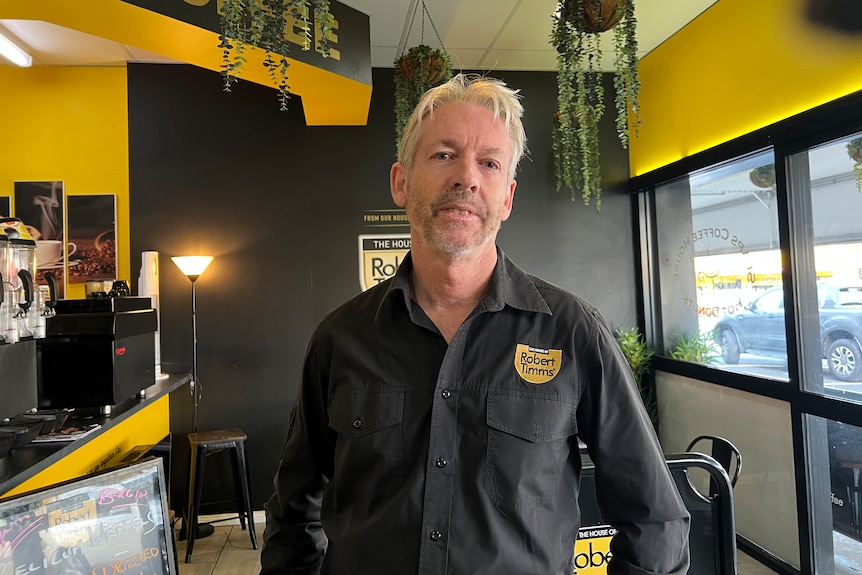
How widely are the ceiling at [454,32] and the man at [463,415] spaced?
2.83 m

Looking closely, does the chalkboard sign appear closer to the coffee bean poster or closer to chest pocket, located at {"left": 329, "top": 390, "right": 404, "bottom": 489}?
chest pocket, located at {"left": 329, "top": 390, "right": 404, "bottom": 489}

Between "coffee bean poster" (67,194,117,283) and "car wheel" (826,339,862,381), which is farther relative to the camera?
"coffee bean poster" (67,194,117,283)

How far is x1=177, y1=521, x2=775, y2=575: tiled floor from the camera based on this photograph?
3.65 metres

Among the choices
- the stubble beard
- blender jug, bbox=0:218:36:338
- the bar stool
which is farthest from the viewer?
the bar stool

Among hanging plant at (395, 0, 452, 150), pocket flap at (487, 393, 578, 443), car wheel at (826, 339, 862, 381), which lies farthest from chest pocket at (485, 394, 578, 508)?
hanging plant at (395, 0, 452, 150)

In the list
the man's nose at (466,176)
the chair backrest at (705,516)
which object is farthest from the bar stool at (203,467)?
the man's nose at (466,176)

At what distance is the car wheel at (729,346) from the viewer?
396 cm

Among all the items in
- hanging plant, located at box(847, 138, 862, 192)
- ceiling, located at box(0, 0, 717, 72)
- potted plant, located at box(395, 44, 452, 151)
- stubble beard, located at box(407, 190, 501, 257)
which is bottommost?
stubble beard, located at box(407, 190, 501, 257)

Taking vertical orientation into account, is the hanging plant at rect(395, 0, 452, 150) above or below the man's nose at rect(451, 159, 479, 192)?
above

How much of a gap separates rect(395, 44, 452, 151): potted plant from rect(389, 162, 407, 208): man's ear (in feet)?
7.76

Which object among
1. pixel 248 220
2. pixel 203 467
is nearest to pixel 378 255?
pixel 248 220

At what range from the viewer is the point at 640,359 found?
189 inches

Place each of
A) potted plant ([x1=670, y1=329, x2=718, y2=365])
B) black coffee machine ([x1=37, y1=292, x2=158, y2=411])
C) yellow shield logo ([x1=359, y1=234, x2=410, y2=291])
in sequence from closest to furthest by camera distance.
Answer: black coffee machine ([x1=37, y1=292, x2=158, y2=411]) → potted plant ([x1=670, y1=329, x2=718, y2=365]) → yellow shield logo ([x1=359, y1=234, x2=410, y2=291])

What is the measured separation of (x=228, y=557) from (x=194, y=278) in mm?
2002
